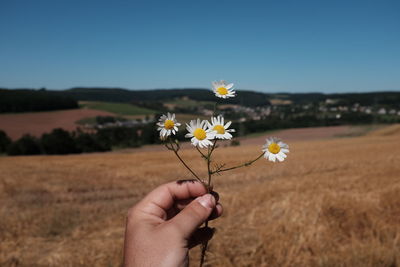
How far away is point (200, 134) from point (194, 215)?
49 centimetres

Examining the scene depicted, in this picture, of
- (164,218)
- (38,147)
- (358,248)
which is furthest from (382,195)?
(38,147)

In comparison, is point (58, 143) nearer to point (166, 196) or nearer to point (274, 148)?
point (166, 196)

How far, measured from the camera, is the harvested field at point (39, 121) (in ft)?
240

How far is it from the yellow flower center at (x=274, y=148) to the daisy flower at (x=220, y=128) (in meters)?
0.21

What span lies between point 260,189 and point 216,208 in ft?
32.0

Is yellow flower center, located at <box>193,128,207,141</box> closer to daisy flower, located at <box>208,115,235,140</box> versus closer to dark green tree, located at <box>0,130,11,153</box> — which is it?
daisy flower, located at <box>208,115,235,140</box>

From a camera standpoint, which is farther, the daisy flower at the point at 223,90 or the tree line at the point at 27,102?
the tree line at the point at 27,102

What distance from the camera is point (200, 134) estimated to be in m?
1.48

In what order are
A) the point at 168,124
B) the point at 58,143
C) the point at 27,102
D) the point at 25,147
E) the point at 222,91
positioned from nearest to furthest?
the point at 168,124 → the point at 222,91 → the point at 25,147 → the point at 58,143 → the point at 27,102

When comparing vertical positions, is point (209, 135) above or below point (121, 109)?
above

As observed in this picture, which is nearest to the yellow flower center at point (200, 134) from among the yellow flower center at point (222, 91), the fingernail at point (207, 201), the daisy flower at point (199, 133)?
the daisy flower at point (199, 133)

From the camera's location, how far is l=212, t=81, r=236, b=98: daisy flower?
1597mm

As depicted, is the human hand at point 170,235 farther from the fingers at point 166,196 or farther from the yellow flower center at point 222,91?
the yellow flower center at point 222,91

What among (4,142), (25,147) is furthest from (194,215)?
Result: (4,142)
